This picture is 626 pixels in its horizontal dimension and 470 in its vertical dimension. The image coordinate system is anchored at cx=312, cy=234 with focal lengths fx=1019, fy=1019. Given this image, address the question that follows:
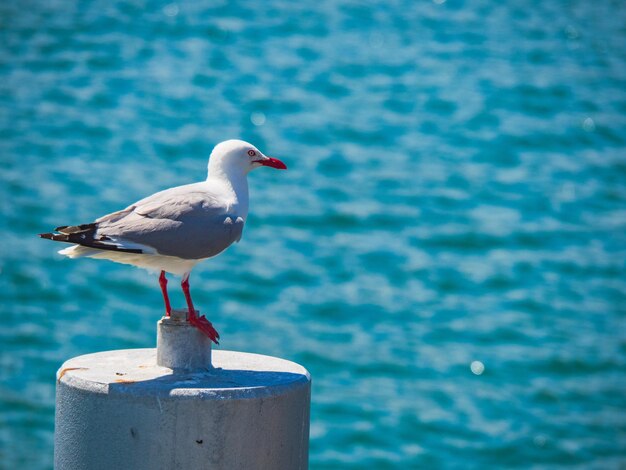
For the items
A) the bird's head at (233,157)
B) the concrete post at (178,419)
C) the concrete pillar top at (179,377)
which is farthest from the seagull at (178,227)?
the concrete post at (178,419)

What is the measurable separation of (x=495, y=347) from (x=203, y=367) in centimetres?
913

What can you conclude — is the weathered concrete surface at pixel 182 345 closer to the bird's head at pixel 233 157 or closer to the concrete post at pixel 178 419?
the concrete post at pixel 178 419

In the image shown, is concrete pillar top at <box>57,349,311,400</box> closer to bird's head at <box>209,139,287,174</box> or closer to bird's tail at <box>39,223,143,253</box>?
bird's tail at <box>39,223,143,253</box>

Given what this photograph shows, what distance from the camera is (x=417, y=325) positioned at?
12.6 meters

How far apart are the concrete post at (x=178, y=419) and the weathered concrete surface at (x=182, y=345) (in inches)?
0.6

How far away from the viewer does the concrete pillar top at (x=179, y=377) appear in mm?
3340

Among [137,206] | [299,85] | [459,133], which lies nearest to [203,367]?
[137,206]

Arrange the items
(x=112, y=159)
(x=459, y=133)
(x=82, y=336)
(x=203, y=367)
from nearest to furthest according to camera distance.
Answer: (x=203, y=367) < (x=82, y=336) < (x=112, y=159) < (x=459, y=133)

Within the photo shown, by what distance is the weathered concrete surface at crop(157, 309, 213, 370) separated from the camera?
369cm

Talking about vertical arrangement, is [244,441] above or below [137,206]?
below

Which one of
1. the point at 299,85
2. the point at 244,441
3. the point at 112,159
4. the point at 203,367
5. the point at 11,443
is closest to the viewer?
the point at 244,441

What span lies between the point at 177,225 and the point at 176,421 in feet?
3.01

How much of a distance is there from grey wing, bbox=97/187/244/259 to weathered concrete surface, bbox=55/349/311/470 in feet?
1.86

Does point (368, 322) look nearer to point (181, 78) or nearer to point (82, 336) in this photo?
point (82, 336)
